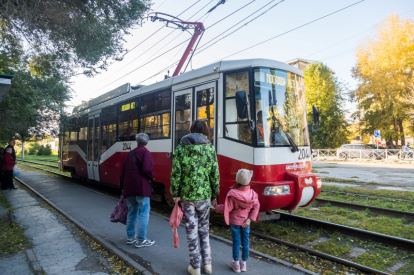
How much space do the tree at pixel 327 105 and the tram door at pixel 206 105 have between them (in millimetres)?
35619

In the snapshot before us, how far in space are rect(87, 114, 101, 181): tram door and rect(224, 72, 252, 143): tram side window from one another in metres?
7.42

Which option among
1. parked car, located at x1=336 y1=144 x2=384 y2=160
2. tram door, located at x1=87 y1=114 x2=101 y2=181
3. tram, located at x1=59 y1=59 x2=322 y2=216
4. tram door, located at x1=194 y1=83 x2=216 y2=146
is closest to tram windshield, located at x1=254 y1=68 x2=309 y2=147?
tram, located at x1=59 y1=59 x2=322 y2=216

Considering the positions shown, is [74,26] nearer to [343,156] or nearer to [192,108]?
[192,108]

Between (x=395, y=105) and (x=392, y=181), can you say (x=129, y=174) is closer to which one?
(x=392, y=181)

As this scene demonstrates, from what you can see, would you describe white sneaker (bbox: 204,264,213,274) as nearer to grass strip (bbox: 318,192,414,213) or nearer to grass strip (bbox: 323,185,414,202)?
grass strip (bbox: 318,192,414,213)

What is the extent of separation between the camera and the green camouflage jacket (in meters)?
3.93

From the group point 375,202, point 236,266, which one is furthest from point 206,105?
point 375,202

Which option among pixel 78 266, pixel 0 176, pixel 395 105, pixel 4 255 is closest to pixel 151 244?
pixel 78 266

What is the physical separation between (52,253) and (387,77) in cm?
3526

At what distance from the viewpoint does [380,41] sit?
3225 cm

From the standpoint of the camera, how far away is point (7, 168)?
497 inches

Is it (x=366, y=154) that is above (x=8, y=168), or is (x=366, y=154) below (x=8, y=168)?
above

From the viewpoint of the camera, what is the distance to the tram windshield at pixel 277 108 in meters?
5.89

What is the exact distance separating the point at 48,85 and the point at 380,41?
32.7m
